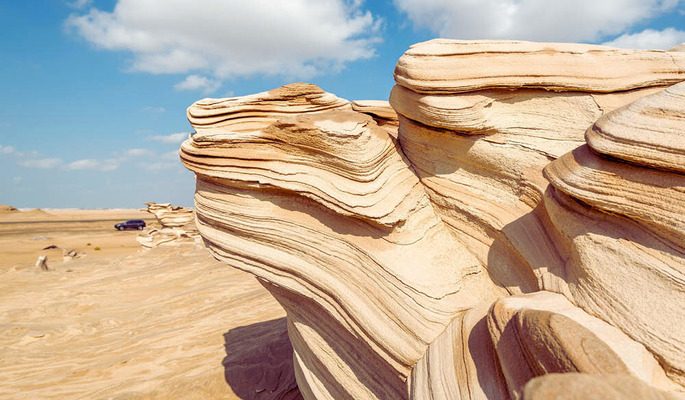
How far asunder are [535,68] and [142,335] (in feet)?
24.6

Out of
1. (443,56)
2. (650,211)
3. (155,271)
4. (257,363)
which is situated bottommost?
(155,271)

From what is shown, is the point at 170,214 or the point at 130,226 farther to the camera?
the point at 130,226

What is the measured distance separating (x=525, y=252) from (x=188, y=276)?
10068 millimetres

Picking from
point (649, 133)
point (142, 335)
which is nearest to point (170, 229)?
point (142, 335)

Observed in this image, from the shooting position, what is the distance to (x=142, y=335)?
24.4 feet

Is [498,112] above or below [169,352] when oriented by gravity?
above

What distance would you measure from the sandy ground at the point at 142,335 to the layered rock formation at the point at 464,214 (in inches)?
65.7

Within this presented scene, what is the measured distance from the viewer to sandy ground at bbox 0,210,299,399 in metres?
5.30

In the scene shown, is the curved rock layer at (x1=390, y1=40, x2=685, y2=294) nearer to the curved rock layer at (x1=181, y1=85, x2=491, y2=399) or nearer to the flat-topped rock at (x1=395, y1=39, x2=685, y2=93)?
the flat-topped rock at (x1=395, y1=39, x2=685, y2=93)

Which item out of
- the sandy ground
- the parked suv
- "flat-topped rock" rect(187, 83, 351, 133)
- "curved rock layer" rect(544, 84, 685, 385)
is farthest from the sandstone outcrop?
the parked suv

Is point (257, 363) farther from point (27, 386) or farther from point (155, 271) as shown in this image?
point (155, 271)

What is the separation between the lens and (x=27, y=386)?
18.8 feet

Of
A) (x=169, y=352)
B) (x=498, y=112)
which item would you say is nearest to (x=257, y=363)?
(x=169, y=352)

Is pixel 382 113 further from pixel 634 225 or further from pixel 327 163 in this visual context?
pixel 634 225
